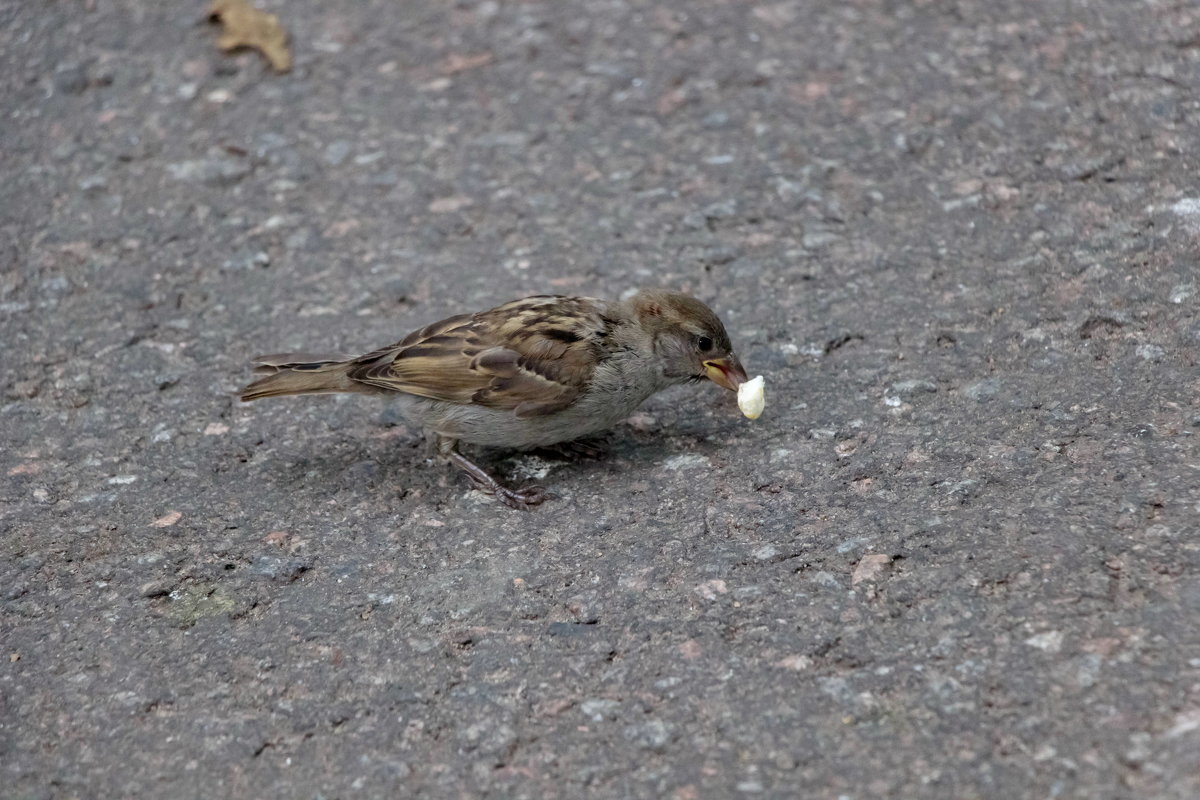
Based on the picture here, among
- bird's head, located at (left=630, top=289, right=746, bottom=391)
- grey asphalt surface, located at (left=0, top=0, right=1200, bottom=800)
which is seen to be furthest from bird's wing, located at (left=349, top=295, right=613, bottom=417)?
grey asphalt surface, located at (left=0, top=0, right=1200, bottom=800)

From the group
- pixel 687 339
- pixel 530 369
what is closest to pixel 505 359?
pixel 530 369

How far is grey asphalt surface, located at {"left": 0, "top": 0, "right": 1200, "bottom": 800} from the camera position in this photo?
3.50 m

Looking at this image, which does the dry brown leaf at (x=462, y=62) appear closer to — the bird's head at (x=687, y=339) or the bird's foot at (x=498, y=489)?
the bird's head at (x=687, y=339)

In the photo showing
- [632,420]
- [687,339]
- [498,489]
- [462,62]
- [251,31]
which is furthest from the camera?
[251,31]

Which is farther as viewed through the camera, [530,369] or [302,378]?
[302,378]

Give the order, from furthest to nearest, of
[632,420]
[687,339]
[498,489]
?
[632,420] < [687,339] < [498,489]

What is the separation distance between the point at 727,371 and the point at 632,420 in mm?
487

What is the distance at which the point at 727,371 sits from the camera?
195 inches

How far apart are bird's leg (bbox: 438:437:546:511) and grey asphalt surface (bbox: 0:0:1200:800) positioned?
0.06 metres

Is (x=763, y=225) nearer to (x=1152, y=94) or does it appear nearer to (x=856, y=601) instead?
(x=1152, y=94)

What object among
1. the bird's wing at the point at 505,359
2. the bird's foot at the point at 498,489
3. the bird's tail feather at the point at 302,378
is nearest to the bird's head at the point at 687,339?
the bird's wing at the point at 505,359

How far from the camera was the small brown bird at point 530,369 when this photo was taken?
4777 mm

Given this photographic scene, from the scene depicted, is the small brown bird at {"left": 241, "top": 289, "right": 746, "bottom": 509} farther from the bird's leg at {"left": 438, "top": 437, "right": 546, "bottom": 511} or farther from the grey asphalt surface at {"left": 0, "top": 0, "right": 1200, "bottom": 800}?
the grey asphalt surface at {"left": 0, "top": 0, "right": 1200, "bottom": 800}

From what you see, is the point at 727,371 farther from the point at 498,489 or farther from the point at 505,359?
the point at 498,489
